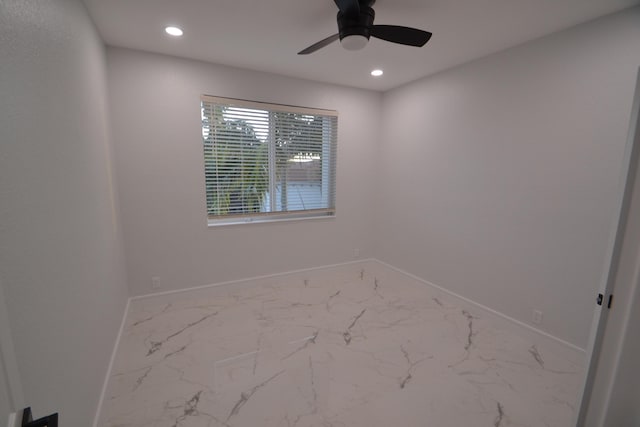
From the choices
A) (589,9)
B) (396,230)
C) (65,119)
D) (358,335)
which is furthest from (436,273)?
(65,119)

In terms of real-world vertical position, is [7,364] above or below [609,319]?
above

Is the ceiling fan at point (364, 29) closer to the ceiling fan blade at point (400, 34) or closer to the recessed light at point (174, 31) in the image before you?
the ceiling fan blade at point (400, 34)

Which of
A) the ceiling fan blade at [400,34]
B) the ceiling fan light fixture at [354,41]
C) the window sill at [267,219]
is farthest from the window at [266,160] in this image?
the ceiling fan blade at [400,34]

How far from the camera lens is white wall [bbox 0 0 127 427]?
2.90 feet

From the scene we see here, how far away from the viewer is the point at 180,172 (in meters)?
2.95

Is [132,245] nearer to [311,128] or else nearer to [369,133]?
[311,128]

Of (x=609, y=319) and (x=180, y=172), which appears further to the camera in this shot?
(x=180, y=172)

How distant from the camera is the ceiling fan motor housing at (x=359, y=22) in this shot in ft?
5.71

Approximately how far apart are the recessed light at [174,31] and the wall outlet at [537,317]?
3.78 metres

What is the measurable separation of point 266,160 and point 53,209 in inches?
92.3

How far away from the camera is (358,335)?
250cm

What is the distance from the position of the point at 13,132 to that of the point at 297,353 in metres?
2.08

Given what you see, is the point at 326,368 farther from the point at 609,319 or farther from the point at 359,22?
the point at 359,22

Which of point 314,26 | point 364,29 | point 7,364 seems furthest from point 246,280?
point 7,364
